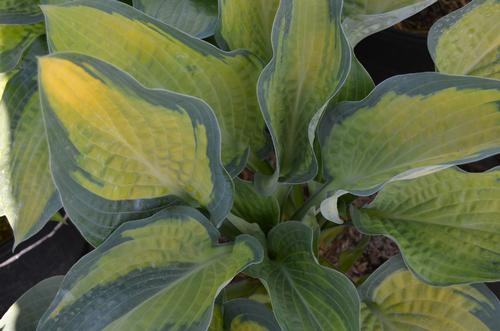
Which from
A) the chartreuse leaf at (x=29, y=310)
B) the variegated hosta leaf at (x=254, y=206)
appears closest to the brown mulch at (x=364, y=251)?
the variegated hosta leaf at (x=254, y=206)

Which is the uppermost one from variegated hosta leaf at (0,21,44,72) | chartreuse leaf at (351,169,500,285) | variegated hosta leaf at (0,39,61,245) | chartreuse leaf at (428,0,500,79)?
variegated hosta leaf at (0,21,44,72)

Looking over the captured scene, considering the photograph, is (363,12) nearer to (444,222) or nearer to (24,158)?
(444,222)

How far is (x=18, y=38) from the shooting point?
2.63 feet

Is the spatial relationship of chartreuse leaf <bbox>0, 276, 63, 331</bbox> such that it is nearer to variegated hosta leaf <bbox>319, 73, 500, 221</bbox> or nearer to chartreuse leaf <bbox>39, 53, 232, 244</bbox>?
chartreuse leaf <bbox>39, 53, 232, 244</bbox>

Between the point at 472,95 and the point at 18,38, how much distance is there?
61 cm

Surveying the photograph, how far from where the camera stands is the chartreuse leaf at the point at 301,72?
57 cm

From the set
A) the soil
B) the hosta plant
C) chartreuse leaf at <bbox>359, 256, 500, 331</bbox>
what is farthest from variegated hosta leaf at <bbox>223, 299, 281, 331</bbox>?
the soil

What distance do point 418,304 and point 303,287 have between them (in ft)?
0.49

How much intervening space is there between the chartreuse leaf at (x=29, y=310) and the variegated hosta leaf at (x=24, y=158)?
0.09 meters

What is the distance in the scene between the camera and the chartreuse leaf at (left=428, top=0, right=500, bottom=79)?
713mm

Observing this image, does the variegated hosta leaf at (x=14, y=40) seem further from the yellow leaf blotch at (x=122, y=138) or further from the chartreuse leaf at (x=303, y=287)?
the chartreuse leaf at (x=303, y=287)

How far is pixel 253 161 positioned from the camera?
0.77 meters

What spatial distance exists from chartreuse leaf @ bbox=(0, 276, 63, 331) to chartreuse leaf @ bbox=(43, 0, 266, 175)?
307 mm

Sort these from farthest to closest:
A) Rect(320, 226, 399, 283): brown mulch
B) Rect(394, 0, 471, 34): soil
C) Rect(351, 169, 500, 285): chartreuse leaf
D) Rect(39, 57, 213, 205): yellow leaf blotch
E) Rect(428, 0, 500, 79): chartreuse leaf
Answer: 1. Rect(394, 0, 471, 34): soil
2. Rect(320, 226, 399, 283): brown mulch
3. Rect(428, 0, 500, 79): chartreuse leaf
4. Rect(351, 169, 500, 285): chartreuse leaf
5. Rect(39, 57, 213, 205): yellow leaf blotch
